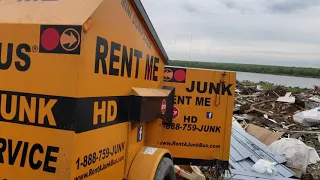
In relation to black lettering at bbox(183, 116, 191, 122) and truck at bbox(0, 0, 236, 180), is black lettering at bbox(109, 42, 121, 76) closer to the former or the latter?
truck at bbox(0, 0, 236, 180)

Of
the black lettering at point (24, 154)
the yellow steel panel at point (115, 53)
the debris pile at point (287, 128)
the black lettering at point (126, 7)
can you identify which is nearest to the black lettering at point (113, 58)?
the yellow steel panel at point (115, 53)

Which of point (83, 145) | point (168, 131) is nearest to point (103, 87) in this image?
point (83, 145)

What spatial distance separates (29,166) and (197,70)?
2.44m

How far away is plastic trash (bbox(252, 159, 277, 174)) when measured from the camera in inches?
246

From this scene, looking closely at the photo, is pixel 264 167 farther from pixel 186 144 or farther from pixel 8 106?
pixel 8 106

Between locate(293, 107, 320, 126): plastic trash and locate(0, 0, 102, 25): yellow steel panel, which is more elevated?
locate(0, 0, 102, 25): yellow steel panel

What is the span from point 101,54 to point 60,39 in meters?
0.30

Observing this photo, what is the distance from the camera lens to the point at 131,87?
2.63m

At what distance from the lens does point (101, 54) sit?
6.89 ft

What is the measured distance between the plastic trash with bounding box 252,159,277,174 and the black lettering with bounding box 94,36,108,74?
4.85m

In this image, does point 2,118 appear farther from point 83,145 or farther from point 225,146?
point 225,146

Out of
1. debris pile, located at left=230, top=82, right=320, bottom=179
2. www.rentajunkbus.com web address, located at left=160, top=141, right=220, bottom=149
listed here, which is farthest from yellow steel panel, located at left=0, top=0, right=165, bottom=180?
debris pile, located at left=230, top=82, right=320, bottom=179

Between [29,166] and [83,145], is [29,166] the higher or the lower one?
the lower one

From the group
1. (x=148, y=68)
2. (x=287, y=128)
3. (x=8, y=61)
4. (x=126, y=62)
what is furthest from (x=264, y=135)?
(x=8, y=61)
